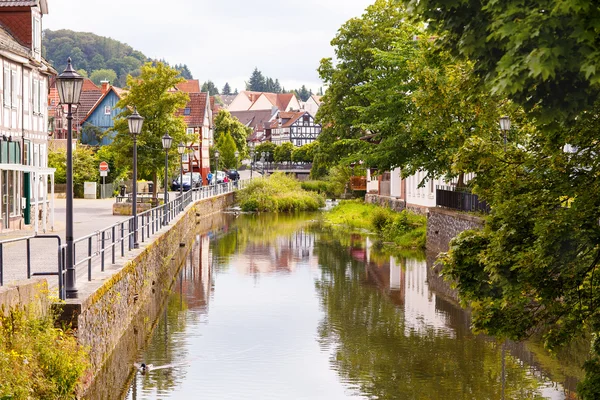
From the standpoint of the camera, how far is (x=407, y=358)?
1773cm

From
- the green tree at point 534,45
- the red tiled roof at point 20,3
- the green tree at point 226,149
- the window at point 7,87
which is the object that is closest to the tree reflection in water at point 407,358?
the green tree at point 534,45

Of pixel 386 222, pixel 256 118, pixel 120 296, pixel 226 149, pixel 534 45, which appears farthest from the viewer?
pixel 256 118

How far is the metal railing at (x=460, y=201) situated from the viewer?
2971 centimetres

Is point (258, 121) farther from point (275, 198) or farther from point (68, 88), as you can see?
point (68, 88)

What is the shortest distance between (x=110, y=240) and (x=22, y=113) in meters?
9.22

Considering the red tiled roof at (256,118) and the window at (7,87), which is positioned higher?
the red tiled roof at (256,118)

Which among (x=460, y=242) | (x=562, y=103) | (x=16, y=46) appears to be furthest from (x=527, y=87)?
(x=16, y=46)

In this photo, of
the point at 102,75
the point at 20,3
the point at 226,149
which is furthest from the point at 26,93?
the point at 102,75

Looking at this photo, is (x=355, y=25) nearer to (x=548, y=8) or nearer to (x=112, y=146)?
(x=112, y=146)

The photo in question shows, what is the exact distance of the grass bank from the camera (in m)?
38.8

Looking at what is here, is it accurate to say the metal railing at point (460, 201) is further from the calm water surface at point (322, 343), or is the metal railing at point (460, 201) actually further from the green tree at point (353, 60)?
the green tree at point (353, 60)

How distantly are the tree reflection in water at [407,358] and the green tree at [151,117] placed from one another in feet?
76.1

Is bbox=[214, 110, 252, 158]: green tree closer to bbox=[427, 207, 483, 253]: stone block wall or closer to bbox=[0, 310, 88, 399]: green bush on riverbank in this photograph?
bbox=[427, 207, 483, 253]: stone block wall

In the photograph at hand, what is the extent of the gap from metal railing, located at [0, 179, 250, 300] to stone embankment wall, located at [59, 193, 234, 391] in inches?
13.2
